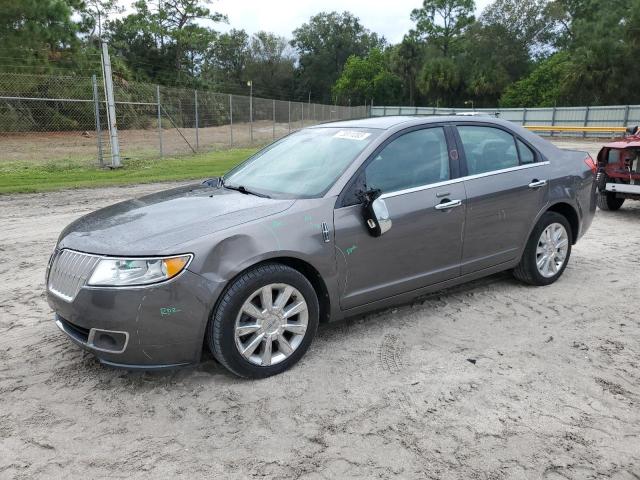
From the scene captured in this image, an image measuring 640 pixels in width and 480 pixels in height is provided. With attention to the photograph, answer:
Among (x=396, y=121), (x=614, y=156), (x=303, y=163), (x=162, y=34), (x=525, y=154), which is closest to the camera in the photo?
(x=303, y=163)

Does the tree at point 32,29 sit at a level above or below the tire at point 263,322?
above

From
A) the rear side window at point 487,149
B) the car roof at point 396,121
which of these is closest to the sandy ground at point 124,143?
the car roof at point 396,121

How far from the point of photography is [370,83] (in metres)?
81.9

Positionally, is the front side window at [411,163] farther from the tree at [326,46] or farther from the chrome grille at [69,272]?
the tree at [326,46]

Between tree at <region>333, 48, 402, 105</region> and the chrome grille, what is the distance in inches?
3136

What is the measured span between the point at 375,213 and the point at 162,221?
55.9 inches

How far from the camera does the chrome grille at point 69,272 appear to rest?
3.16 m

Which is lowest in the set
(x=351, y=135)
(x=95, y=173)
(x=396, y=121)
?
(x=95, y=173)

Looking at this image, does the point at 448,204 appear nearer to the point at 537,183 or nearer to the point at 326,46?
the point at 537,183

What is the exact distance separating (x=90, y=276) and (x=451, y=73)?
69105mm

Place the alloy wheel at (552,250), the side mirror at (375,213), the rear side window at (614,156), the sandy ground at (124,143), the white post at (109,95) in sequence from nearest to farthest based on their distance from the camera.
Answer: the side mirror at (375,213) → the alloy wheel at (552,250) → the rear side window at (614,156) → the white post at (109,95) → the sandy ground at (124,143)

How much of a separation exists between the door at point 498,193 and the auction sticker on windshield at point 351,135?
0.89 metres

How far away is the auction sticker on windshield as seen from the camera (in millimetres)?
4171

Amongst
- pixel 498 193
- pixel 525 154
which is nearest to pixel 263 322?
pixel 498 193
